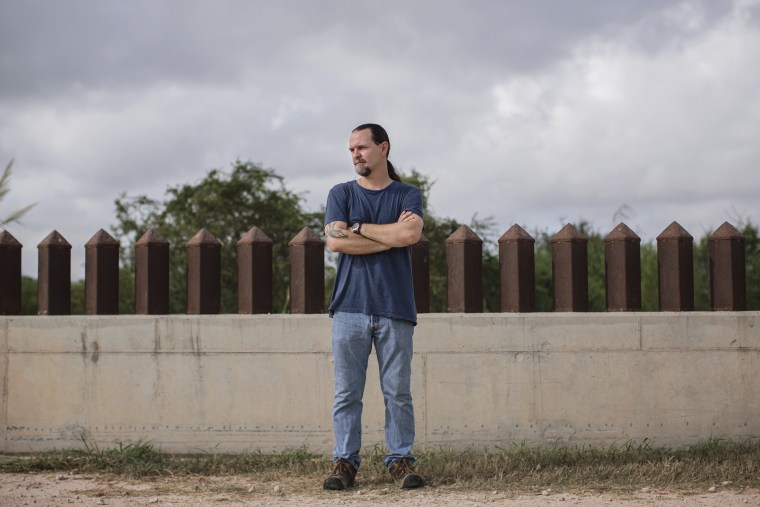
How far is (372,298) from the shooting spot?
534cm

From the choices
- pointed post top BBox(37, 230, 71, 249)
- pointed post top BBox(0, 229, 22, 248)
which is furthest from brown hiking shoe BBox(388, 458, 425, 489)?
pointed post top BBox(0, 229, 22, 248)

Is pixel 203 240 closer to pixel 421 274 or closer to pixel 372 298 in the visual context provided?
pixel 421 274

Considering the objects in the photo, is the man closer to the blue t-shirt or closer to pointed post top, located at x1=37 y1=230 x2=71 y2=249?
the blue t-shirt

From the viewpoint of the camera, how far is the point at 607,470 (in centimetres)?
586

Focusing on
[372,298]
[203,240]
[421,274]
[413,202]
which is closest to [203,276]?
[203,240]

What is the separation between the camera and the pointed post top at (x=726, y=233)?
23.3ft

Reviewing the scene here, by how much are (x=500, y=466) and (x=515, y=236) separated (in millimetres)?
1757

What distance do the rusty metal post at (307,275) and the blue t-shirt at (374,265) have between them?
141 centimetres

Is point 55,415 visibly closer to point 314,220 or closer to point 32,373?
point 32,373

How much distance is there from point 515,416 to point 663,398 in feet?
3.50

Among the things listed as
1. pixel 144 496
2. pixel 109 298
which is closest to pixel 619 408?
pixel 144 496

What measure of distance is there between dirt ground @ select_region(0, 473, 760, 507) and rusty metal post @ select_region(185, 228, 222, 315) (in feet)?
5.01

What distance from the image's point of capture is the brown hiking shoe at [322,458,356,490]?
5367mm

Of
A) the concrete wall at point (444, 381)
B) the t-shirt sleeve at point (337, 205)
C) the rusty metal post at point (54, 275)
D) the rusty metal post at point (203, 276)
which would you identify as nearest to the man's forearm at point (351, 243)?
the t-shirt sleeve at point (337, 205)
